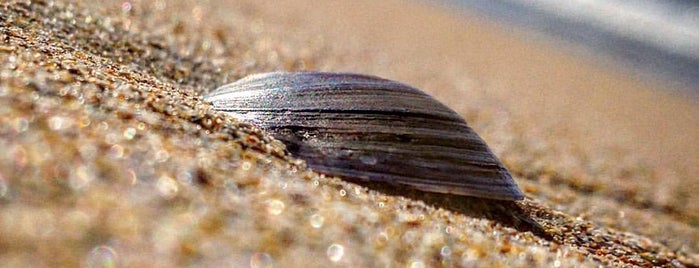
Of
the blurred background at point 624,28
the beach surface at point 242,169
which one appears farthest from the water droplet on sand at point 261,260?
the blurred background at point 624,28

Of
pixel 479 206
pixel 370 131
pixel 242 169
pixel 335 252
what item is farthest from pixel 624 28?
pixel 335 252

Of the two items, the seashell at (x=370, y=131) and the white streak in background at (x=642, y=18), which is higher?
the white streak in background at (x=642, y=18)

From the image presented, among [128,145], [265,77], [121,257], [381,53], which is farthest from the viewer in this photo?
[381,53]

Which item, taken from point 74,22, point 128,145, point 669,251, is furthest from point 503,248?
point 74,22

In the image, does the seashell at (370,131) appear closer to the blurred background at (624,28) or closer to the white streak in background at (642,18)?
the blurred background at (624,28)

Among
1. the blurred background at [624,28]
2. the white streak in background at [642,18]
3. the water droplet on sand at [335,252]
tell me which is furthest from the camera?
the white streak in background at [642,18]

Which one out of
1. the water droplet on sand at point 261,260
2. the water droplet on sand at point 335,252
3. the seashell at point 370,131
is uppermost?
the seashell at point 370,131

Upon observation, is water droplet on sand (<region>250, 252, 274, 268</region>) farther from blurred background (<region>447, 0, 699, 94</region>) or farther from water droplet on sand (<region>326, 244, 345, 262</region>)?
blurred background (<region>447, 0, 699, 94</region>)

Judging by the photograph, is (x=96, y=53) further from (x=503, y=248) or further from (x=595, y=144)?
(x=595, y=144)
